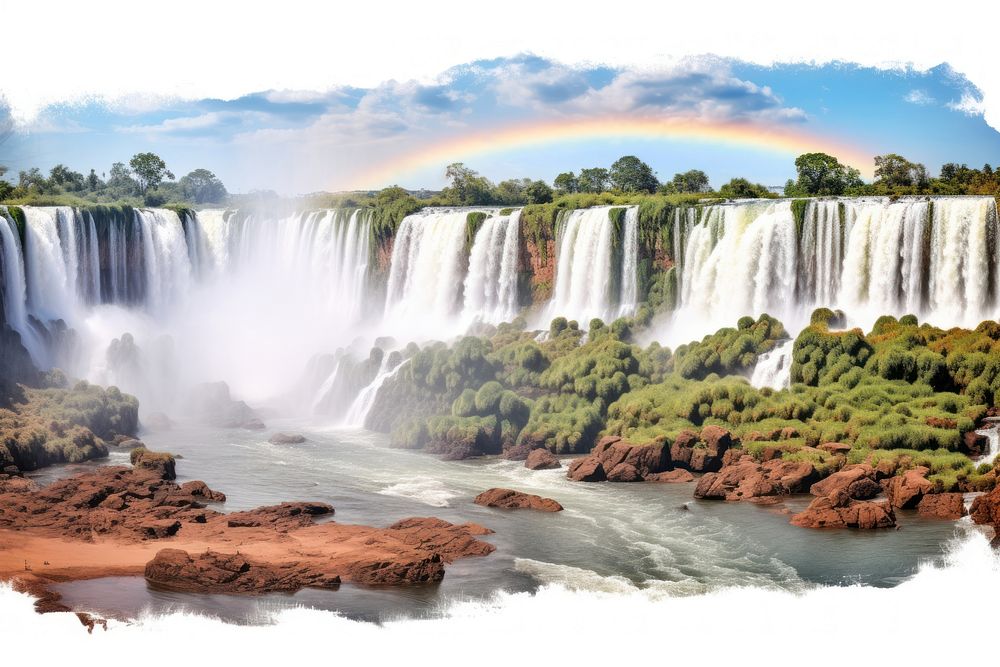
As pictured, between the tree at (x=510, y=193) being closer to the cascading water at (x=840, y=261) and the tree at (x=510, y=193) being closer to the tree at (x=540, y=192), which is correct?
the tree at (x=540, y=192)

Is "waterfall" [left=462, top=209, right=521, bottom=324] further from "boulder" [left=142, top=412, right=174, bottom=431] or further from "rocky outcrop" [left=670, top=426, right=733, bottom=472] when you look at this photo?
"rocky outcrop" [left=670, top=426, right=733, bottom=472]

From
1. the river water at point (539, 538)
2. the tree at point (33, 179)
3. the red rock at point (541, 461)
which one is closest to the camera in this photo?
the river water at point (539, 538)

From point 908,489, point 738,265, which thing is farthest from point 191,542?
point 738,265

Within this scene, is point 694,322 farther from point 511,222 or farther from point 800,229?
point 511,222

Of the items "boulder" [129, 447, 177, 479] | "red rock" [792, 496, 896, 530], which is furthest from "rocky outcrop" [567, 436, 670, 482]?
"boulder" [129, 447, 177, 479]

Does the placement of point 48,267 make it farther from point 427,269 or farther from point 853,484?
point 853,484

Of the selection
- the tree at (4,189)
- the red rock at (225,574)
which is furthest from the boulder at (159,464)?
the tree at (4,189)
